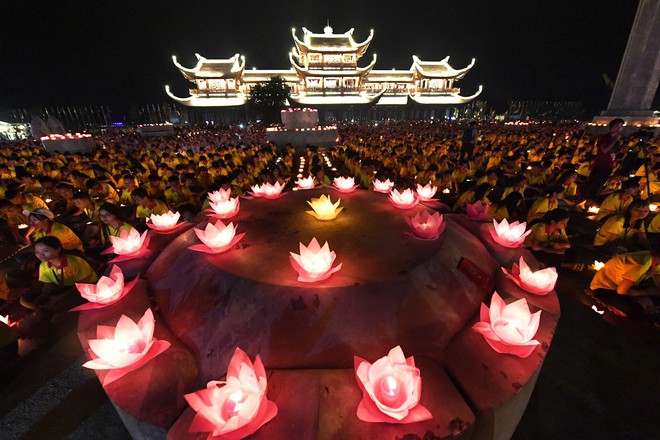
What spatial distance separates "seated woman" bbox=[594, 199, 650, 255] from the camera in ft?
15.8

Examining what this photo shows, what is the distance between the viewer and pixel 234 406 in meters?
1.60

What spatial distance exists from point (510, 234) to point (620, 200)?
4.70 metres

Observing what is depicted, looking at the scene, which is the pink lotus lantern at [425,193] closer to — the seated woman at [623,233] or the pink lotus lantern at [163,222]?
the seated woman at [623,233]

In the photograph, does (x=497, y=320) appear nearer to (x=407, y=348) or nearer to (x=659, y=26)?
(x=407, y=348)

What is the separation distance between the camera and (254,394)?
1612 mm

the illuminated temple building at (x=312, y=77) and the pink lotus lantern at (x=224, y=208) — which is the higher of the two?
the illuminated temple building at (x=312, y=77)

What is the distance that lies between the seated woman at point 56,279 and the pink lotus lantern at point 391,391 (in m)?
4.29

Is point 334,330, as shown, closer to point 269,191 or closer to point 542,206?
point 269,191

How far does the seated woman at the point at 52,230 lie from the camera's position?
4.27 meters

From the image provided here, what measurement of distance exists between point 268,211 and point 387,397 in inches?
121

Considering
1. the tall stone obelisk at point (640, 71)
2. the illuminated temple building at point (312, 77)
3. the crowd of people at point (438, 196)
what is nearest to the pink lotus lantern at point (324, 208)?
the crowd of people at point (438, 196)

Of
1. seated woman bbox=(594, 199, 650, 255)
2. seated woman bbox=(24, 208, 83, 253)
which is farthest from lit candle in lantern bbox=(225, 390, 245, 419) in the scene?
seated woman bbox=(594, 199, 650, 255)

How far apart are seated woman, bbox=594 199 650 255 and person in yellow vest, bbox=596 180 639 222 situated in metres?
0.84

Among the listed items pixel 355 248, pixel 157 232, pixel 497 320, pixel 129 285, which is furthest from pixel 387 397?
pixel 157 232
